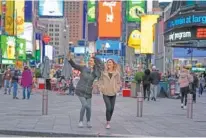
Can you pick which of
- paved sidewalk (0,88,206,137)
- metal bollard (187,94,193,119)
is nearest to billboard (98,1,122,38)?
paved sidewalk (0,88,206,137)

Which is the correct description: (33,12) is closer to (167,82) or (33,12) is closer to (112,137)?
(167,82)

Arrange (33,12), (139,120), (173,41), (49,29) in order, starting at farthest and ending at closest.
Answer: (49,29), (33,12), (173,41), (139,120)

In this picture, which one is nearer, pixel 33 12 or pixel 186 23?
pixel 186 23

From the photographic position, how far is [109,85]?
543 inches

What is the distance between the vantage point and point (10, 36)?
281 ft

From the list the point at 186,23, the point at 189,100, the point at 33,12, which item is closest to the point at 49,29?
the point at 33,12

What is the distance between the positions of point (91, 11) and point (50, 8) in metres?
5.29

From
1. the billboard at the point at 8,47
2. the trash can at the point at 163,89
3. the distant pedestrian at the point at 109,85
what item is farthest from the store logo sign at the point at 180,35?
the billboard at the point at 8,47

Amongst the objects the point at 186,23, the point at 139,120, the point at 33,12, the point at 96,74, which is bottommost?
the point at 139,120

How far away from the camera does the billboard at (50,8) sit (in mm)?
51156

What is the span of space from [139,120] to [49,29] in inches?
5619

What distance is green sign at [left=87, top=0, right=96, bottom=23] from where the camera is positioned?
54.6 meters

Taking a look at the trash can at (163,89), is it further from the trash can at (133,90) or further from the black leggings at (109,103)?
the black leggings at (109,103)

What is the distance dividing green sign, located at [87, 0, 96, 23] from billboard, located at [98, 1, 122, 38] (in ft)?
5.83
